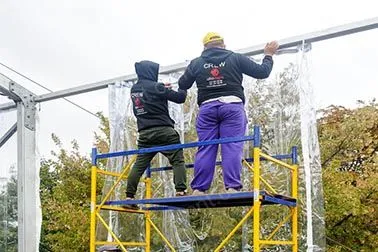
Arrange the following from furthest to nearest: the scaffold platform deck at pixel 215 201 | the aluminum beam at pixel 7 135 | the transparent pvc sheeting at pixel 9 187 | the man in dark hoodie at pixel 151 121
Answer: the aluminum beam at pixel 7 135, the transparent pvc sheeting at pixel 9 187, the man in dark hoodie at pixel 151 121, the scaffold platform deck at pixel 215 201

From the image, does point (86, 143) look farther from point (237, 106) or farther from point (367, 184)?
point (237, 106)

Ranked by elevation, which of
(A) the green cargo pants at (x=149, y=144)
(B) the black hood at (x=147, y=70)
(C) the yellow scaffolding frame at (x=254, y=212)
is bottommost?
(C) the yellow scaffolding frame at (x=254, y=212)

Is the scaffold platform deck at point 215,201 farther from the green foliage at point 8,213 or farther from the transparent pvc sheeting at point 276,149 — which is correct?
the green foliage at point 8,213

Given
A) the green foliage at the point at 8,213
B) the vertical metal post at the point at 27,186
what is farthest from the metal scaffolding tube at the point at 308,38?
the green foliage at the point at 8,213

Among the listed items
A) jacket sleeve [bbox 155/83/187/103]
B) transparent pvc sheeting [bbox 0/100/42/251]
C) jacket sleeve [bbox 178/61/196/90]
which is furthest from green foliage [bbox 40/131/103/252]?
jacket sleeve [bbox 178/61/196/90]

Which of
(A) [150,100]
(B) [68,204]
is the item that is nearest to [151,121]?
(A) [150,100]

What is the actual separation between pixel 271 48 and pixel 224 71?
45cm

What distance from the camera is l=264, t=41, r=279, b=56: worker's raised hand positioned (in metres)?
5.24

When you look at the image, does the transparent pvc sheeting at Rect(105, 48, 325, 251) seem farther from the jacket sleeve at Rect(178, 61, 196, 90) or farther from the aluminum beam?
the aluminum beam

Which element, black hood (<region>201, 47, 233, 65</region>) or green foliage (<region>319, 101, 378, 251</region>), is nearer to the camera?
black hood (<region>201, 47, 233, 65</region>)

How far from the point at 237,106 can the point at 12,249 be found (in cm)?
349

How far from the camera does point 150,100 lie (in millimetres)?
5586

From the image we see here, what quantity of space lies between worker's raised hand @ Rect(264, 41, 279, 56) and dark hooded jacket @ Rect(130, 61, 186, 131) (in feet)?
2.69

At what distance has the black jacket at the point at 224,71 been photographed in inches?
201
